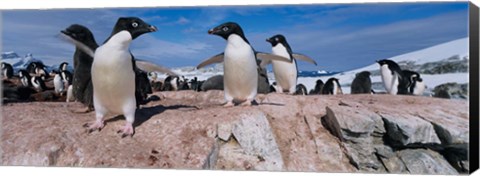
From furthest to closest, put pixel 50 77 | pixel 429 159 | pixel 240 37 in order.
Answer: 1. pixel 50 77
2. pixel 240 37
3. pixel 429 159

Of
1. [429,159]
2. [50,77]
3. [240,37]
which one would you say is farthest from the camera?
[50,77]

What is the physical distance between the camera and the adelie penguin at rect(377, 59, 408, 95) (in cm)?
563

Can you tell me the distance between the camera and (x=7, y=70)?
6484mm

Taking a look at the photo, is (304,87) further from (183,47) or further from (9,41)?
(9,41)

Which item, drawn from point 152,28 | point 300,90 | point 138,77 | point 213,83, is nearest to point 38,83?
point 138,77

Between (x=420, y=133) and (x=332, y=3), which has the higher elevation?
(x=332, y=3)

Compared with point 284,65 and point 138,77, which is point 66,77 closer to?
point 138,77

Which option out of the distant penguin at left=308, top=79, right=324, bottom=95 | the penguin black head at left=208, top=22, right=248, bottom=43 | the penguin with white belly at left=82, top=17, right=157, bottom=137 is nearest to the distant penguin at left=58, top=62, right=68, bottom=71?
the penguin with white belly at left=82, top=17, right=157, bottom=137

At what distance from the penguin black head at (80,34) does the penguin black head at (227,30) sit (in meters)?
1.26

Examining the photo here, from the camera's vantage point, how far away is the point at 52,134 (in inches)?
221

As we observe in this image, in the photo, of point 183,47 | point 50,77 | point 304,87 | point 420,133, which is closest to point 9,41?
point 50,77

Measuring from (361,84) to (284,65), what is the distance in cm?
93

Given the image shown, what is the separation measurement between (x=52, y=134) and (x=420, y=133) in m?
3.54

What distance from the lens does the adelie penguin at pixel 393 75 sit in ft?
18.5
